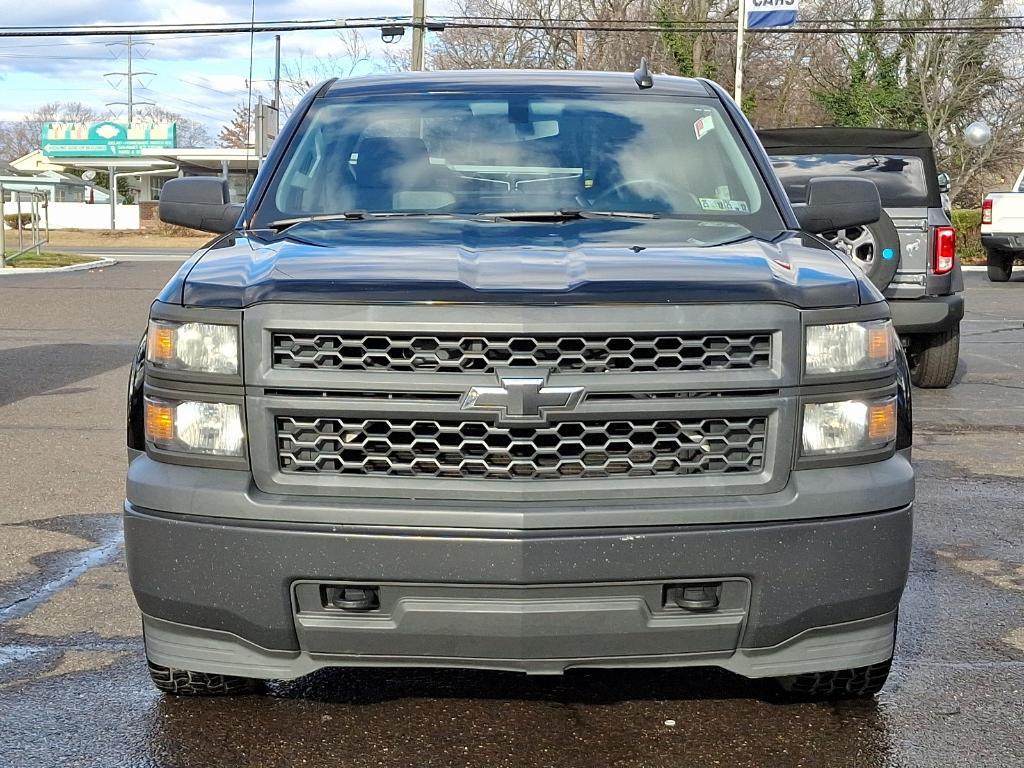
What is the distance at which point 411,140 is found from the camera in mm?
4570

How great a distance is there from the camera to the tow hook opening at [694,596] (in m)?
3.05

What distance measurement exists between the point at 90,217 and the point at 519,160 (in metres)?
59.6

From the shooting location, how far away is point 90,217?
60500 millimetres

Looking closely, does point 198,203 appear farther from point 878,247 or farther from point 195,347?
point 878,247

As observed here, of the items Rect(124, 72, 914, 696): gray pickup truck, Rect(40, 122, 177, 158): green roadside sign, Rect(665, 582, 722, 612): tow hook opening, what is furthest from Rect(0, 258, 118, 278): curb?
Rect(40, 122, 177, 158): green roadside sign

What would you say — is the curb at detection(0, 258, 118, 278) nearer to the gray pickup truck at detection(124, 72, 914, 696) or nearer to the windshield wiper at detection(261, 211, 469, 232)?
the windshield wiper at detection(261, 211, 469, 232)

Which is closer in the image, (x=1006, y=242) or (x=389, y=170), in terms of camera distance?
(x=389, y=170)

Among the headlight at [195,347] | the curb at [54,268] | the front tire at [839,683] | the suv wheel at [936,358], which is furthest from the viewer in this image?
the curb at [54,268]

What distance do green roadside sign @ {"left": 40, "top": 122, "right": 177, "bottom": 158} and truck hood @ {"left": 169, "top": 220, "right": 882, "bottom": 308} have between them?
72777 mm

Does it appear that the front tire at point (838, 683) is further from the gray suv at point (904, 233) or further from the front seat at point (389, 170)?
the gray suv at point (904, 233)

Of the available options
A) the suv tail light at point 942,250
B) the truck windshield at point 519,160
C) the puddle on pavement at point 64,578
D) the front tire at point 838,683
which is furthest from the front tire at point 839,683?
the suv tail light at point 942,250

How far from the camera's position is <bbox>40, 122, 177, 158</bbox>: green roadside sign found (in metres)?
73.1

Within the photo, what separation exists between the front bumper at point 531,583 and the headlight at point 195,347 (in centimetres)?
30

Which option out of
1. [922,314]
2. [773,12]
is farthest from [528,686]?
[773,12]
